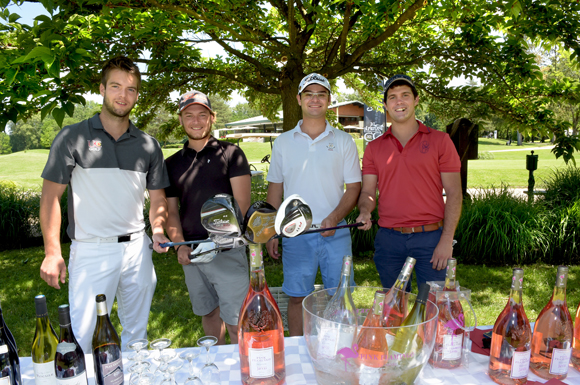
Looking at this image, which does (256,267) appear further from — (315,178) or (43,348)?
(315,178)

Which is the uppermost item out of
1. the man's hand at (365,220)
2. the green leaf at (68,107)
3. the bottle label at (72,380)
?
the green leaf at (68,107)

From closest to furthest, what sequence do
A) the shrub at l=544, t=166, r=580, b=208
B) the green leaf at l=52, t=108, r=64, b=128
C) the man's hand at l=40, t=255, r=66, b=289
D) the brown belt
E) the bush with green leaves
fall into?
the man's hand at l=40, t=255, r=66, b=289 < the brown belt < the green leaf at l=52, t=108, r=64, b=128 < the shrub at l=544, t=166, r=580, b=208 < the bush with green leaves

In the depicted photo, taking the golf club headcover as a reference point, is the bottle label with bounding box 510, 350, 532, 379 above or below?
below

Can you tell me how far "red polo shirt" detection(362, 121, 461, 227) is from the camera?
2.32 meters

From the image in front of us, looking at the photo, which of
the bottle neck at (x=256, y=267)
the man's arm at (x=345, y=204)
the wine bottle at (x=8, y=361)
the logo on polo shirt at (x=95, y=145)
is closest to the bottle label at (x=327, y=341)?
the bottle neck at (x=256, y=267)

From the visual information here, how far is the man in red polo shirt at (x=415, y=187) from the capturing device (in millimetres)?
2318

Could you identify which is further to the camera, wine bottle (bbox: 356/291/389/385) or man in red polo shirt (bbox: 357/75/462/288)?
man in red polo shirt (bbox: 357/75/462/288)

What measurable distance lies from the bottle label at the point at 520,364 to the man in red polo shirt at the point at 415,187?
1.06 metres

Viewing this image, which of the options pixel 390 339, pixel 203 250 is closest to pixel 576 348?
pixel 390 339

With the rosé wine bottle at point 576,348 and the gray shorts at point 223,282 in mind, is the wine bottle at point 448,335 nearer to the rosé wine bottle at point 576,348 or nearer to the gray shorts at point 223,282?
the rosé wine bottle at point 576,348

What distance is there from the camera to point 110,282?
2180 mm

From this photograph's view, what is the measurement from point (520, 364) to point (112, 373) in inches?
48.6

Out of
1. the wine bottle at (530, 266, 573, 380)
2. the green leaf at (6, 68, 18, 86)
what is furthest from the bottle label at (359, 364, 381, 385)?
the green leaf at (6, 68, 18, 86)

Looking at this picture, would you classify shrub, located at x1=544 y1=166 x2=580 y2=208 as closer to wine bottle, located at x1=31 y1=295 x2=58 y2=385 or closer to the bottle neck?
the bottle neck
